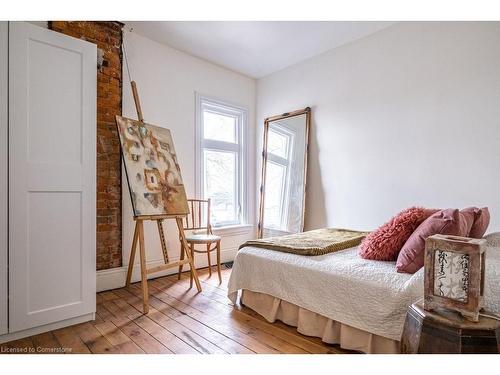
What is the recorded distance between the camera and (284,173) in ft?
12.8

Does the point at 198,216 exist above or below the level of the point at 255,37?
below

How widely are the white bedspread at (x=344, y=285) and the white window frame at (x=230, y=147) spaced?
5.29ft

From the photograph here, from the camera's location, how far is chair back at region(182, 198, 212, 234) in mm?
3449

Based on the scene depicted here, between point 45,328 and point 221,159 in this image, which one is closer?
point 45,328

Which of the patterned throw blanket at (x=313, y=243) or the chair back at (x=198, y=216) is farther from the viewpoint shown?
the chair back at (x=198, y=216)

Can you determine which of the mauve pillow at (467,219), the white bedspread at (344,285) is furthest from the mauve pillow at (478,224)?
the white bedspread at (344,285)

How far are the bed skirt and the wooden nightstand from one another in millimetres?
330

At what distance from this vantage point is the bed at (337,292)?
4.96ft

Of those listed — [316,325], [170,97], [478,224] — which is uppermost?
[170,97]

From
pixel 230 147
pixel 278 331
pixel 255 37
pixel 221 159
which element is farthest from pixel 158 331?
pixel 255 37

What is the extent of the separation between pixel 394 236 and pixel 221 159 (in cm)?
261

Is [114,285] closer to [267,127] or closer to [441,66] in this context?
[267,127]

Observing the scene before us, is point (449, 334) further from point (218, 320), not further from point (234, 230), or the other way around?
point (234, 230)

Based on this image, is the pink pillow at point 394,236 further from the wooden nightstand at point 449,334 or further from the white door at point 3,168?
the white door at point 3,168
